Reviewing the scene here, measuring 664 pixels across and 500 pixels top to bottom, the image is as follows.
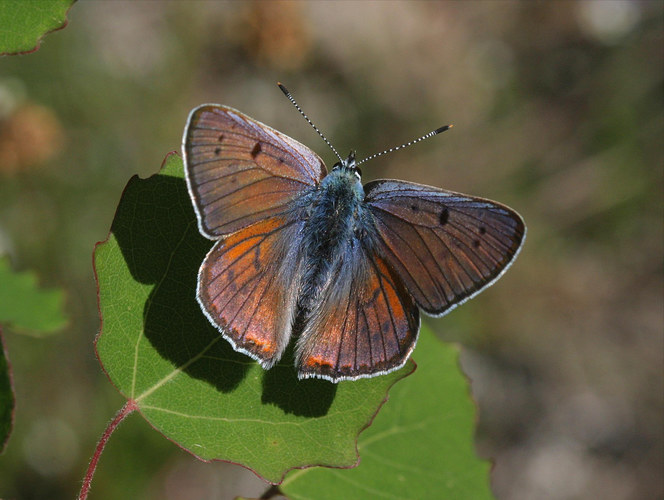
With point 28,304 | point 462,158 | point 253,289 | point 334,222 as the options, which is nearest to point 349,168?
point 334,222

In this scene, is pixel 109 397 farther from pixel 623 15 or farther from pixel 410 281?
pixel 623 15

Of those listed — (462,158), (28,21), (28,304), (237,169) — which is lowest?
(462,158)

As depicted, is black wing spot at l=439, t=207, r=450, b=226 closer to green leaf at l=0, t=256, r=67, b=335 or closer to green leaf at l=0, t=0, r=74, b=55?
green leaf at l=0, t=0, r=74, b=55

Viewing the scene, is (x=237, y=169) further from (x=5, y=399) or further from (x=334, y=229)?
(x=5, y=399)

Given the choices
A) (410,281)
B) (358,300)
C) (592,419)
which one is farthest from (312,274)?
(592,419)

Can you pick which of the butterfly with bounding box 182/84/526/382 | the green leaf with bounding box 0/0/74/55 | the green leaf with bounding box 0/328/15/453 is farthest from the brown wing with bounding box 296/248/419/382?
the green leaf with bounding box 0/0/74/55

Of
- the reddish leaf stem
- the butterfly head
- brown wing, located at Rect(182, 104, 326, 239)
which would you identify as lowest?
the reddish leaf stem
